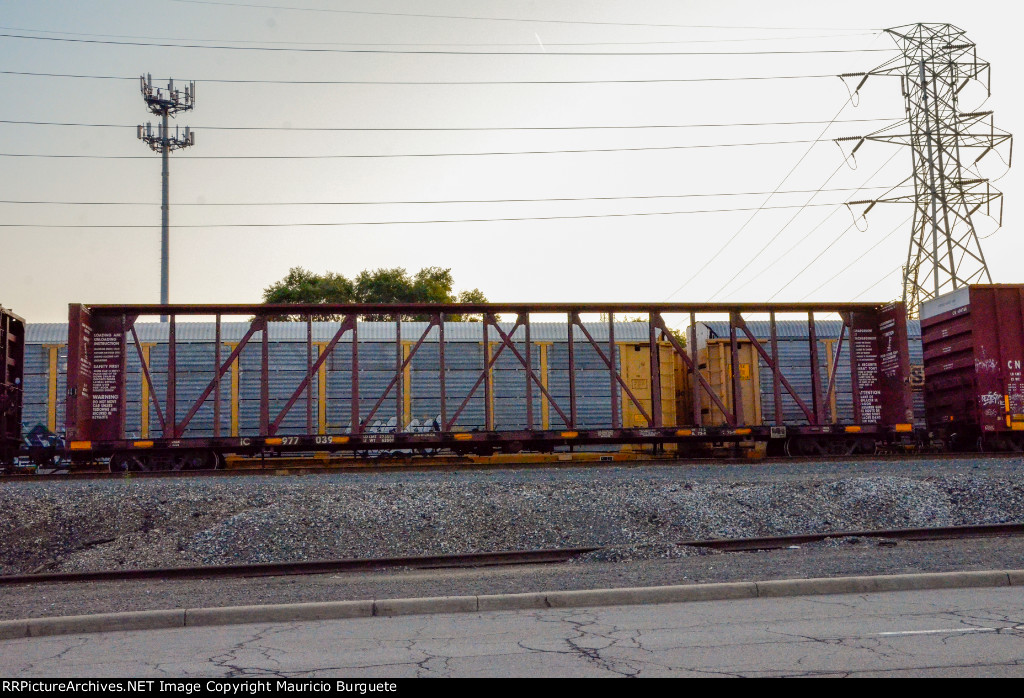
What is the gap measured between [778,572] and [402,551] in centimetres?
515

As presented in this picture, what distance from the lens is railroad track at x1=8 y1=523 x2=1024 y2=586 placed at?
35.6 ft

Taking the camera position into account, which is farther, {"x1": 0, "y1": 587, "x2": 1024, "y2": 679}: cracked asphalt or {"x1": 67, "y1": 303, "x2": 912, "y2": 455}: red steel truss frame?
{"x1": 67, "y1": 303, "x2": 912, "y2": 455}: red steel truss frame

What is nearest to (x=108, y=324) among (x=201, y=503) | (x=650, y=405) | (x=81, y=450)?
(x=81, y=450)

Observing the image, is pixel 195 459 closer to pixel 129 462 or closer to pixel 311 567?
pixel 129 462

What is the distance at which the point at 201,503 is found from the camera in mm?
13539

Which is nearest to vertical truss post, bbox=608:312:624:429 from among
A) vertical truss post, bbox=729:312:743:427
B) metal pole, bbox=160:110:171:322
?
vertical truss post, bbox=729:312:743:427

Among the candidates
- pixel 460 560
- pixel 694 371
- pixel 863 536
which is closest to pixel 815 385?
pixel 694 371

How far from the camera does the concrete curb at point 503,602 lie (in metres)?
7.96

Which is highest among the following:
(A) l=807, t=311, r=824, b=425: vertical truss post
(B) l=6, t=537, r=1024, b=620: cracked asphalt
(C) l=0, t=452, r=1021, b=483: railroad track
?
(A) l=807, t=311, r=824, b=425: vertical truss post

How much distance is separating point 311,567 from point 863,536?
7407 mm

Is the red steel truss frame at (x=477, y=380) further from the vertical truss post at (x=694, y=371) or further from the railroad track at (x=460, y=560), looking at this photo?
the railroad track at (x=460, y=560)

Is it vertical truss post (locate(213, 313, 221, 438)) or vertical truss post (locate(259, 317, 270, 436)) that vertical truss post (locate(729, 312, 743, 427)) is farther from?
vertical truss post (locate(213, 313, 221, 438))

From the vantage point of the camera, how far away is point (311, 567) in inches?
441

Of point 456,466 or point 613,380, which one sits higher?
point 613,380
